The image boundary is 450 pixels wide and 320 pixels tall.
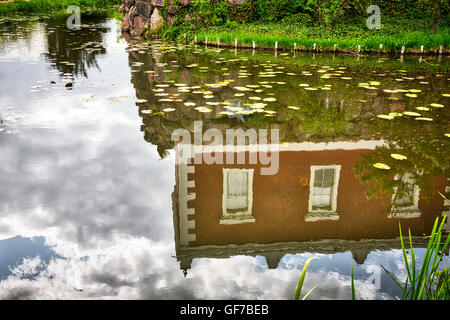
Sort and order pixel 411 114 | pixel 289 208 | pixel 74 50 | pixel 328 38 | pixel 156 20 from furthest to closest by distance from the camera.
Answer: pixel 156 20
pixel 328 38
pixel 74 50
pixel 411 114
pixel 289 208

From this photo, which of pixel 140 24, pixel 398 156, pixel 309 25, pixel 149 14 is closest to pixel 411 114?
pixel 398 156

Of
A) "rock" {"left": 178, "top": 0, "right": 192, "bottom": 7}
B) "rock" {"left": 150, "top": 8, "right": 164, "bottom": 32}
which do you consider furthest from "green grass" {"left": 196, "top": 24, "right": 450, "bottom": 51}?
"rock" {"left": 150, "top": 8, "right": 164, "bottom": 32}

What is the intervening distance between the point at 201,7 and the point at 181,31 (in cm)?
159

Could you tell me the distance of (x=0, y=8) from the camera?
36.0 m

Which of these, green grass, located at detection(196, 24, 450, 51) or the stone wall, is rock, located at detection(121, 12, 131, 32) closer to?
the stone wall

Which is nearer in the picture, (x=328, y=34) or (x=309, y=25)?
(x=328, y=34)

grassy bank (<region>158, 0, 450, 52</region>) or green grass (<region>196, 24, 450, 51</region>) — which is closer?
green grass (<region>196, 24, 450, 51</region>)

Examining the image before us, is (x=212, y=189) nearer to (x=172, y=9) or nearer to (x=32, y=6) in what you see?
(x=172, y=9)

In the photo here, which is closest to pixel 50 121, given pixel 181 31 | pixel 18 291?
pixel 18 291

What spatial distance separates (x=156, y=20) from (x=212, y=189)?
56.3ft

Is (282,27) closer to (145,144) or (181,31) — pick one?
(181,31)

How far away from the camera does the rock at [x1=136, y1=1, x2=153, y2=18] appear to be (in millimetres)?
20294

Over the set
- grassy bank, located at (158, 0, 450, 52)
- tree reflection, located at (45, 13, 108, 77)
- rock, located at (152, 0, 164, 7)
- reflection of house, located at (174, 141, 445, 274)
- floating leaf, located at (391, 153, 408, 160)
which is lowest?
reflection of house, located at (174, 141, 445, 274)

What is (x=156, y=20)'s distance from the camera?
65.5 ft
